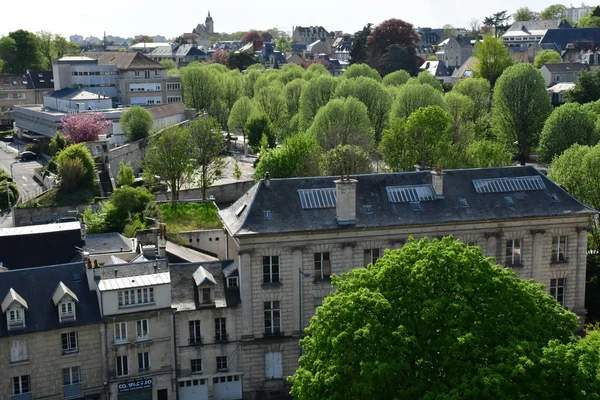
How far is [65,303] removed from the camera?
1535 inches

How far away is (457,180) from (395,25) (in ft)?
353

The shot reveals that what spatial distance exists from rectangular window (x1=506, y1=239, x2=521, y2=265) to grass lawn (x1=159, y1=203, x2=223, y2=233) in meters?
24.9

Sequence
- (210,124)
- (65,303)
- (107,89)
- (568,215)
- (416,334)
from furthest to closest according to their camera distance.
Result: (107,89)
(210,124)
(568,215)
(65,303)
(416,334)

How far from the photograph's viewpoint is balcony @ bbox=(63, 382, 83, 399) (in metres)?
39.4

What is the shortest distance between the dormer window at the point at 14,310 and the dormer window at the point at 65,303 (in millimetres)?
1581

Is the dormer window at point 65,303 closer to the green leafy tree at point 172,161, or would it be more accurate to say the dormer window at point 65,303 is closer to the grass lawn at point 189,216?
the grass lawn at point 189,216

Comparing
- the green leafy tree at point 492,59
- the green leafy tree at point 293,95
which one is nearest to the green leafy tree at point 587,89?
the green leafy tree at point 492,59

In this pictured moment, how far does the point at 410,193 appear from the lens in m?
46.8

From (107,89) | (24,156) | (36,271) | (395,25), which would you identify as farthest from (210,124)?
(395,25)

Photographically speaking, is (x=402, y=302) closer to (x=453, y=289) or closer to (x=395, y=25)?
(x=453, y=289)

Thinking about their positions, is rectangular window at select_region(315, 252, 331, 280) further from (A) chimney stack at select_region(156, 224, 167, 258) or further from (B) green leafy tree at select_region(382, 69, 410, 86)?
(B) green leafy tree at select_region(382, 69, 410, 86)

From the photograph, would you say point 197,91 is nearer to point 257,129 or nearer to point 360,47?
point 257,129

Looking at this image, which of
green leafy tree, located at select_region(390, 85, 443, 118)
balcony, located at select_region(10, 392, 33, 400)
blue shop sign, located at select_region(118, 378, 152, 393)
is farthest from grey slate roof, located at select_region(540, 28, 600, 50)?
balcony, located at select_region(10, 392, 33, 400)

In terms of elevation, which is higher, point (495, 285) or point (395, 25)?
point (395, 25)
